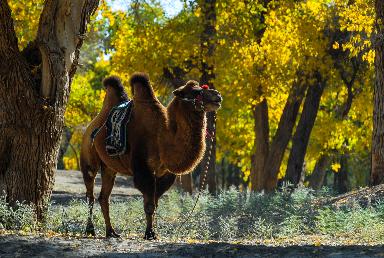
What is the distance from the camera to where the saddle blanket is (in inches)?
524

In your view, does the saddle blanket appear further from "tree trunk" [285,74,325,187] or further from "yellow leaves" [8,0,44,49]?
"tree trunk" [285,74,325,187]

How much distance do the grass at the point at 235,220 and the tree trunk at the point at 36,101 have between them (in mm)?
466

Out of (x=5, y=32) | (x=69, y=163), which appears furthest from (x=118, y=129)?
(x=69, y=163)

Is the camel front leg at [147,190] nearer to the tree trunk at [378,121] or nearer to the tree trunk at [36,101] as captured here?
the tree trunk at [36,101]

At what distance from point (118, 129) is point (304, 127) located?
51.0 feet

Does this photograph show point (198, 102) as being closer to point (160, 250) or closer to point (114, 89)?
point (160, 250)

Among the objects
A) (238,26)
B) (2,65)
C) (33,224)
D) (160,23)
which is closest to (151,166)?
(33,224)

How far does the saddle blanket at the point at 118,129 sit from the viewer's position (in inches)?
524

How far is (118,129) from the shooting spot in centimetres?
1341

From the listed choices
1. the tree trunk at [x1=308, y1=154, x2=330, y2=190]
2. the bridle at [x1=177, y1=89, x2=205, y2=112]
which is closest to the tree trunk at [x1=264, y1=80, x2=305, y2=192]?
the tree trunk at [x1=308, y1=154, x2=330, y2=190]

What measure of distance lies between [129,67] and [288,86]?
4.98 meters

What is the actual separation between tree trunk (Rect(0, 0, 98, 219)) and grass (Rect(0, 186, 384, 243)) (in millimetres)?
466

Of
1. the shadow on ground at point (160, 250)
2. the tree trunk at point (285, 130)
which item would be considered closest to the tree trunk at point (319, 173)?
the tree trunk at point (285, 130)

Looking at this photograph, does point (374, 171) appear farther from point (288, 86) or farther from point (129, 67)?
point (129, 67)
